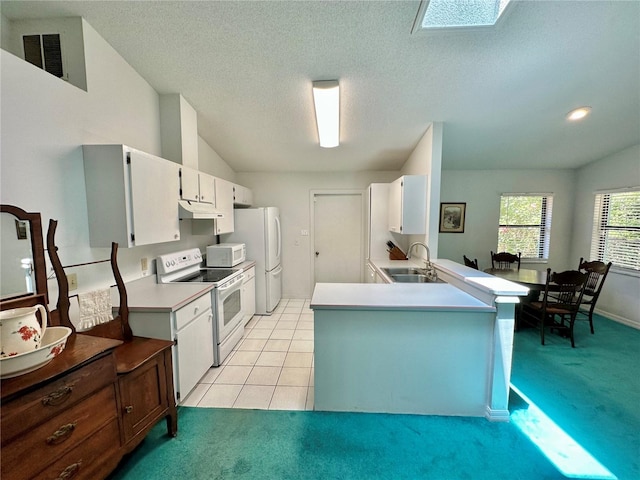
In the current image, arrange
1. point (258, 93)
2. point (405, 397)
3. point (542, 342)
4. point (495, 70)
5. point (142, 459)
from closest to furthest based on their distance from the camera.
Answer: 1. point (142, 459)
2. point (405, 397)
3. point (495, 70)
4. point (258, 93)
5. point (542, 342)

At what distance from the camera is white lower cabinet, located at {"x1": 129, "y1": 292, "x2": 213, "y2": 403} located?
1.87 meters

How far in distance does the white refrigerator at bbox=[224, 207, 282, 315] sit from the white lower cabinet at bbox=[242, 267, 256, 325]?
0.14m

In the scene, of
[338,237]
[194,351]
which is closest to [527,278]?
[338,237]

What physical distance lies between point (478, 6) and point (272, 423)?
10.4 feet

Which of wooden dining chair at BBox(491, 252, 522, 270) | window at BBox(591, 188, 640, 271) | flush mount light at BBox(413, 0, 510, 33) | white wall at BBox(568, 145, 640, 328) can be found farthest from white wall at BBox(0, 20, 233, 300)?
window at BBox(591, 188, 640, 271)

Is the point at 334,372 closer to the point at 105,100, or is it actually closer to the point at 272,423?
the point at 272,423

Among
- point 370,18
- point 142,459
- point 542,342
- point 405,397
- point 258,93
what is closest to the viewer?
point 142,459

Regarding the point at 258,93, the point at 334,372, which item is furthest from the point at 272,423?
the point at 258,93

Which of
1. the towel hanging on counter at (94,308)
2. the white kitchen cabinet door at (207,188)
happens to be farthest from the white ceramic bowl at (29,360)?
the white kitchen cabinet door at (207,188)

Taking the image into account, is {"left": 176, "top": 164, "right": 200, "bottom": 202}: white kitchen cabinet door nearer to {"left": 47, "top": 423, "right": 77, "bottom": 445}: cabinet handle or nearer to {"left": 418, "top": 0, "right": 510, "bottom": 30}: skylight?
{"left": 47, "top": 423, "right": 77, "bottom": 445}: cabinet handle

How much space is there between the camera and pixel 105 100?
6.53 feet

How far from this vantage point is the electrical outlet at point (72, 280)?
5.68 ft

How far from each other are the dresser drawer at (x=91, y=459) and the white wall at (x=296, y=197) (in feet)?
11.4

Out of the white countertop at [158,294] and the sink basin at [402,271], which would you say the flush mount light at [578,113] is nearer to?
the sink basin at [402,271]
